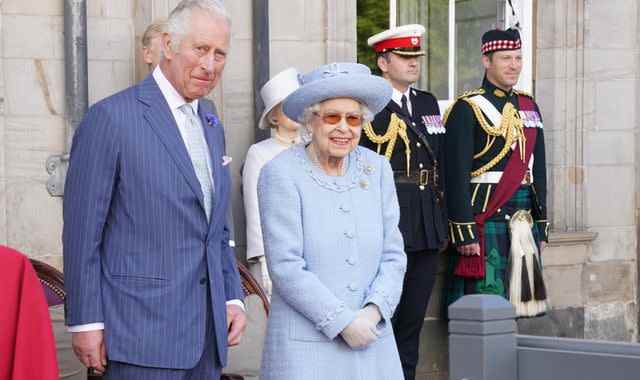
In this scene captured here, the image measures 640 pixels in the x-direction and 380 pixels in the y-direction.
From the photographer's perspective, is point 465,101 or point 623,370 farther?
point 465,101

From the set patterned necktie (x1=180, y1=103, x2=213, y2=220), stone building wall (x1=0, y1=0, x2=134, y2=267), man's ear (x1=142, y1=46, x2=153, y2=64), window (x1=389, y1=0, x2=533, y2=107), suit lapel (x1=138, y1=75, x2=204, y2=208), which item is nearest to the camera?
suit lapel (x1=138, y1=75, x2=204, y2=208)

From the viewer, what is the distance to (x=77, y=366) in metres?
5.91

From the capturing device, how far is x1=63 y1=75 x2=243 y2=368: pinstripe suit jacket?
4566 millimetres

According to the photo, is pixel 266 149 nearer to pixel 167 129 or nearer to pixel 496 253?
pixel 496 253

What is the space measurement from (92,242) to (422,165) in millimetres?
3587

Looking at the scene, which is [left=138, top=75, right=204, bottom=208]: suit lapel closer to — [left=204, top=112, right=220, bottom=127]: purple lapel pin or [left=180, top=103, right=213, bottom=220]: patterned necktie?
[left=180, top=103, right=213, bottom=220]: patterned necktie

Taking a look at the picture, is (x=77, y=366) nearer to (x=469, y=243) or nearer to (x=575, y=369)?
(x=575, y=369)

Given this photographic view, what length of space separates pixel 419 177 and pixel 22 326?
4.18m

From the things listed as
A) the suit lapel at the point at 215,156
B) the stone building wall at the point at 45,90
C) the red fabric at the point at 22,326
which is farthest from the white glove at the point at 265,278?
the red fabric at the point at 22,326

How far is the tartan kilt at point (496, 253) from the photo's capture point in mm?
8336

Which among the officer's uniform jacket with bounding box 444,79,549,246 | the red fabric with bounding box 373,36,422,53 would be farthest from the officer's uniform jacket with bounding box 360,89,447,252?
the red fabric with bounding box 373,36,422,53

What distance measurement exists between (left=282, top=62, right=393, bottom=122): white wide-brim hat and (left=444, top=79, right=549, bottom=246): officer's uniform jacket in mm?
3009

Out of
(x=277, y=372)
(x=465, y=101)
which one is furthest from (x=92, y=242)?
(x=465, y=101)

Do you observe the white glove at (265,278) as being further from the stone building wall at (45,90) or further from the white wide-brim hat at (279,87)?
the white wide-brim hat at (279,87)
